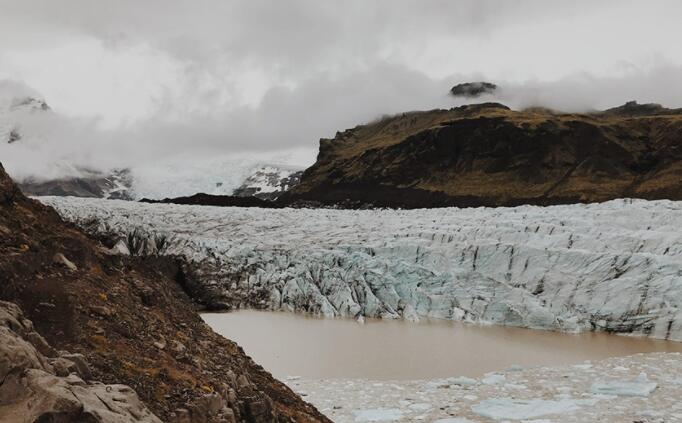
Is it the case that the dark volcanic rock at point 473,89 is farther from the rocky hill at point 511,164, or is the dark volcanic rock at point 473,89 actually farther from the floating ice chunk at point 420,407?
the floating ice chunk at point 420,407

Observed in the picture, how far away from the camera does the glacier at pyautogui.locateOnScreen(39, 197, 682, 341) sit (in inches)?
699

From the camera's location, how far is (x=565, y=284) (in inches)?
742

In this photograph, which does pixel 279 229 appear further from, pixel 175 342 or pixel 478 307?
pixel 175 342

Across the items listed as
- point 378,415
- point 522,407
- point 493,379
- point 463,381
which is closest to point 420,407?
point 378,415

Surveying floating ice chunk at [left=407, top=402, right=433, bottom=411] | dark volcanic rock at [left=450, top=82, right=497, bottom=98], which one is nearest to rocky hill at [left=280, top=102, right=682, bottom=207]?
dark volcanic rock at [left=450, top=82, right=497, bottom=98]

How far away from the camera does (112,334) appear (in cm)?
515

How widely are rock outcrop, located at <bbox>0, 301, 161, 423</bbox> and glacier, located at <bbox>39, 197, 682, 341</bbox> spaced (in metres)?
15.7

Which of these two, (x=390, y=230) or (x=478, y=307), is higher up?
(x=390, y=230)

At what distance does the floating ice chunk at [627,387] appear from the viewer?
9680 mm

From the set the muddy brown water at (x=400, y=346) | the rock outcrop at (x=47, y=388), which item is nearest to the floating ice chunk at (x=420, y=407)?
the muddy brown water at (x=400, y=346)

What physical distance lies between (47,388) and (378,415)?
656cm

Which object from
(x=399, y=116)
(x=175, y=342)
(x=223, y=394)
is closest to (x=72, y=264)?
(x=175, y=342)

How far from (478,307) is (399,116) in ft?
345

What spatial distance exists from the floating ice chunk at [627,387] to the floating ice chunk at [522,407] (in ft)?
2.15
